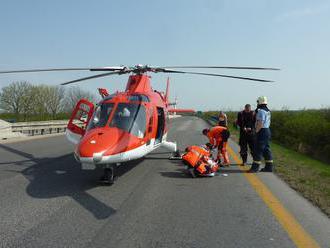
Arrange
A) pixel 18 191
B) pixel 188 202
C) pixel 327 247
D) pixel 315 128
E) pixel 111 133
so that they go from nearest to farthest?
pixel 327 247
pixel 188 202
pixel 18 191
pixel 111 133
pixel 315 128

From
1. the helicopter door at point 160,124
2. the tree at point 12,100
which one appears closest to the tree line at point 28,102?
the tree at point 12,100

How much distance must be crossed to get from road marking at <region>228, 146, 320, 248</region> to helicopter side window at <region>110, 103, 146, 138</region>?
278cm

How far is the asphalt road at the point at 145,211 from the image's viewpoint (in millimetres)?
4777

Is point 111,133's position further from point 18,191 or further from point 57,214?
point 57,214

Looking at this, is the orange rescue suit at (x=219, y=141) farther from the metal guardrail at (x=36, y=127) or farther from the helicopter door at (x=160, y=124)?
the metal guardrail at (x=36, y=127)

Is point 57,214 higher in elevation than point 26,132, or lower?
higher

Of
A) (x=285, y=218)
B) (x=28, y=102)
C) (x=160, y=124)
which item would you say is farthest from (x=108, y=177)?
(x=28, y=102)

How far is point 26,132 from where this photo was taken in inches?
1056

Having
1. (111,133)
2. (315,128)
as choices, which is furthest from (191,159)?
(315,128)

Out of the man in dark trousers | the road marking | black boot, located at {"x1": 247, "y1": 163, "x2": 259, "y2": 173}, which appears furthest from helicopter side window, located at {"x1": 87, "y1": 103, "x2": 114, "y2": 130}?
the man in dark trousers

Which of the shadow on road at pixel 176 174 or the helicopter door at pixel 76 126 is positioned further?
the helicopter door at pixel 76 126

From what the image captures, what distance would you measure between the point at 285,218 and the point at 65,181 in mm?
4877

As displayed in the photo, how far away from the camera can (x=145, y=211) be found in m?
6.14

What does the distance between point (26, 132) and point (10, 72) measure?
18.3 m
